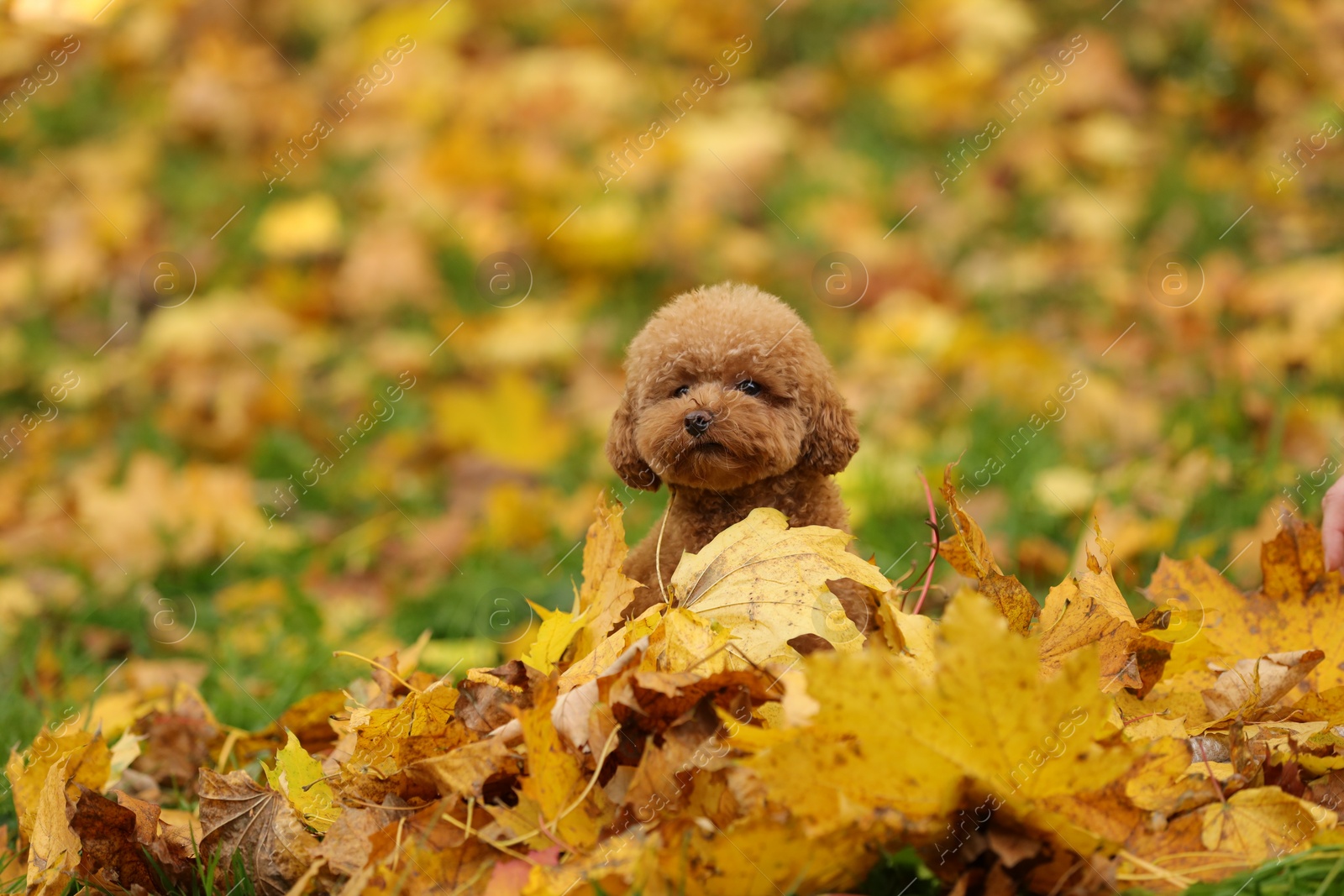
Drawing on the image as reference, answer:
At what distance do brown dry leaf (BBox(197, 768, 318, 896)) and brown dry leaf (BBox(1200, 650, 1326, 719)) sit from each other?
1.44 m

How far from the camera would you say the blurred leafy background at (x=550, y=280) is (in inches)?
134

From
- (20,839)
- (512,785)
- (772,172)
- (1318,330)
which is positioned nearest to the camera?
(512,785)

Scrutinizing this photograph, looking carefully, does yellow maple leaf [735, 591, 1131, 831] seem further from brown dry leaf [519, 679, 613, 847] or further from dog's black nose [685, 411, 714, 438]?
dog's black nose [685, 411, 714, 438]

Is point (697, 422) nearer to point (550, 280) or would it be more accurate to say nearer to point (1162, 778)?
point (1162, 778)

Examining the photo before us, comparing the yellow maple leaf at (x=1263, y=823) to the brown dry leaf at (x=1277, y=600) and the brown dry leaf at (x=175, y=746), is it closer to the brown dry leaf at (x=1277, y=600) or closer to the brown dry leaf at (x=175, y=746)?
the brown dry leaf at (x=1277, y=600)

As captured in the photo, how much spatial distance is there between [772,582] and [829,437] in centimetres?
30

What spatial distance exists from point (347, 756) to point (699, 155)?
499cm

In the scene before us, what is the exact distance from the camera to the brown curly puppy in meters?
1.74

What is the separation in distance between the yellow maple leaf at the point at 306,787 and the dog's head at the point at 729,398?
697mm

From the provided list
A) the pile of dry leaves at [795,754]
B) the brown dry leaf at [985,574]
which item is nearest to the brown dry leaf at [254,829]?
the pile of dry leaves at [795,754]

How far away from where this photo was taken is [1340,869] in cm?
138

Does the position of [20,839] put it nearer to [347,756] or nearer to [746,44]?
[347,756]

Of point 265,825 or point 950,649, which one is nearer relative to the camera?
point 950,649

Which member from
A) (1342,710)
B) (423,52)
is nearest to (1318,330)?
(1342,710)
